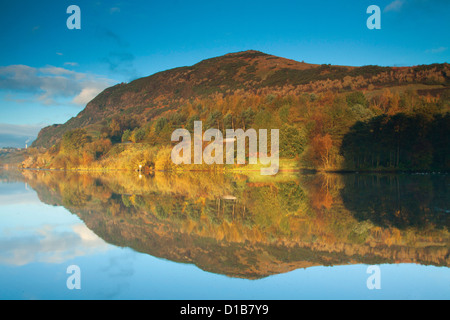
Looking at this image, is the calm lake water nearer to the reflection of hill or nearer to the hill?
the reflection of hill

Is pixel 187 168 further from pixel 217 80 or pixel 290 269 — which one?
pixel 217 80

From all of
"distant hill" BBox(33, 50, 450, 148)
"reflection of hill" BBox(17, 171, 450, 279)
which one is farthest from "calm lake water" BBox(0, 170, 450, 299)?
"distant hill" BBox(33, 50, 450, 148)

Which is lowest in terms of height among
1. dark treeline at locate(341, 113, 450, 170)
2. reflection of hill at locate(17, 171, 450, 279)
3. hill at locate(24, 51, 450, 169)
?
reflection of hill at locate(17, 171, 450, 279)

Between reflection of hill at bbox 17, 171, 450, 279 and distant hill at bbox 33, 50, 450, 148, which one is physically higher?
distant hill at bbox 33, 50, 450, 148

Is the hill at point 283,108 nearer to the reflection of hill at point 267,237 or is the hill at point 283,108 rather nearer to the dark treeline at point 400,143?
the dark treeline at point 400,143
